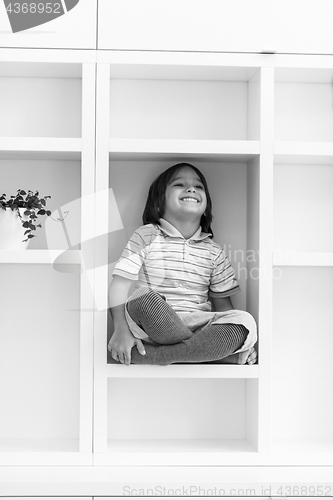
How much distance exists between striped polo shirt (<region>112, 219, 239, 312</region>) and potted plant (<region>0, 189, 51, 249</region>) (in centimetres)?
23

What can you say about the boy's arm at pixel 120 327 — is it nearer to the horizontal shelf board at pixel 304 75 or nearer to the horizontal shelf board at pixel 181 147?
the horizontal shelf board at pixel 181 147

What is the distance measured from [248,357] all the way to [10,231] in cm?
63

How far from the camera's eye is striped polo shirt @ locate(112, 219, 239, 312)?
1354 millimetres

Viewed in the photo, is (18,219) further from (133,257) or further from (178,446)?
(178,446)

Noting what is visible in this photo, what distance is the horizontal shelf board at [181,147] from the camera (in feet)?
4.29

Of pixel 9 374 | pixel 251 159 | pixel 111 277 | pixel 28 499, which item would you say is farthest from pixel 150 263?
pixel 28 499

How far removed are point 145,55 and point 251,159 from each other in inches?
14.0

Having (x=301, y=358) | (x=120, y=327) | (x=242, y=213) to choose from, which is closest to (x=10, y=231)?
(x=120, y=327)

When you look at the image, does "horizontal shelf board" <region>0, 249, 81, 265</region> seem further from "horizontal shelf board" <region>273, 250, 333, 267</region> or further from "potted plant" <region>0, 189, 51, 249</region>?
"horizontal shelf board" <region>273, 250, 333, 267</region>

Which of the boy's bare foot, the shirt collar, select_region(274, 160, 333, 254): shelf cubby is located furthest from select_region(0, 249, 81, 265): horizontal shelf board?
select_region(274, 160, 333, 254): shelf cubby

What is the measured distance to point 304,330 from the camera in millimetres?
1480

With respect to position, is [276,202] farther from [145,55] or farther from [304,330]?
[145,55]

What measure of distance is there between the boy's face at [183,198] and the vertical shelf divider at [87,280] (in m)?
0.20

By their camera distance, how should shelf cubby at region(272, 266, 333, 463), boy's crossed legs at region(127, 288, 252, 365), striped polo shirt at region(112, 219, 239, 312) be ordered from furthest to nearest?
shelf cubby at region(272, 266, 333, 463) → striped polo shirt at region(112, 219, 239, 312) → boy's crossed legs at region(127, 288, 252, 365)
